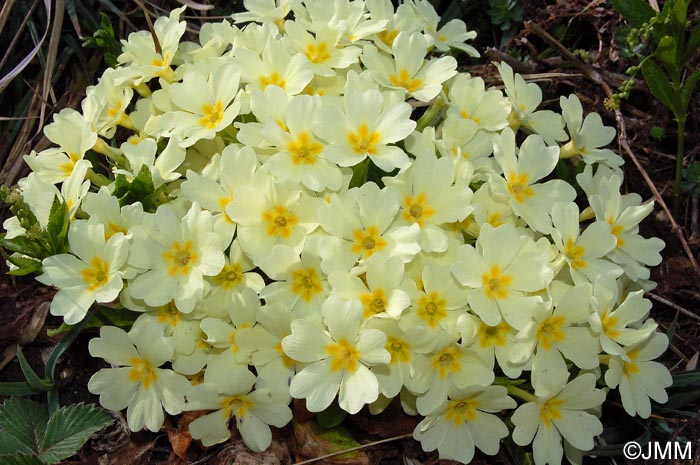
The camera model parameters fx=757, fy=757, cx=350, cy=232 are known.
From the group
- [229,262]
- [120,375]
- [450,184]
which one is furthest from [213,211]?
[450,184]

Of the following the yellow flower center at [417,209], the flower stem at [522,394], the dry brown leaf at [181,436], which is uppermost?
the yellow flower center at [417,209]

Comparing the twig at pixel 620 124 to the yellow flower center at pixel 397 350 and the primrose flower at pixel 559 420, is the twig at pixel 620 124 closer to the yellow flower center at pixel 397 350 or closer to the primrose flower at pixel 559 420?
the primrose flower at pixel 559 420

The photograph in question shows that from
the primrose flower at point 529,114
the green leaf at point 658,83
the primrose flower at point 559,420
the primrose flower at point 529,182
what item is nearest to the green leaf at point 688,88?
the green leaf at point 658,83

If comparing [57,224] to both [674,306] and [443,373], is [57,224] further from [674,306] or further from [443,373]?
[674,306]

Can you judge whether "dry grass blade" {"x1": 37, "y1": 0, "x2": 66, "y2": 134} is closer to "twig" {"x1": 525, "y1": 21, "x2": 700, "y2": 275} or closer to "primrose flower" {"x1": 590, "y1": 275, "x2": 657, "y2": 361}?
"twig" {"x1": 525, "y1": 21, "x2": 700, "y2": 275}

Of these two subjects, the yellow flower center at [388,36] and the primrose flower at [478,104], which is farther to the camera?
the yellow flower center at [388,36]

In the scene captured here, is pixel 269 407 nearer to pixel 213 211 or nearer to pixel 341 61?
pixel 213 211
